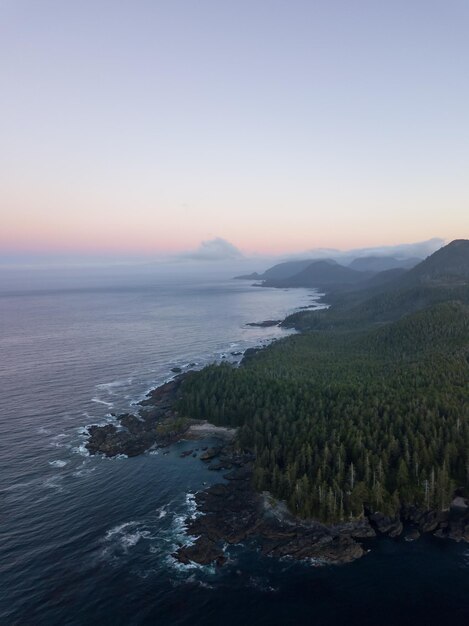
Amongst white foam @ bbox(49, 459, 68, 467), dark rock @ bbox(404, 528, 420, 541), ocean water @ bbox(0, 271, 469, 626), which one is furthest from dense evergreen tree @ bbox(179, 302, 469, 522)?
white foam @ bbox(49, 459, 68, 467)

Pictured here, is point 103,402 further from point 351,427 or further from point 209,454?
point 351,427

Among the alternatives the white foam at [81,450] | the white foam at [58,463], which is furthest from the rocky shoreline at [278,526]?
the white foam at [58,463]

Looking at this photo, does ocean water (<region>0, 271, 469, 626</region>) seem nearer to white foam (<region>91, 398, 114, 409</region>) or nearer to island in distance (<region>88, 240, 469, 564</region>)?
island in distance (<region>88, 240, 469, 564</region>)

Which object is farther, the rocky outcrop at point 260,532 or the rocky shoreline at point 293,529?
the rocky shoreline at point 293,529

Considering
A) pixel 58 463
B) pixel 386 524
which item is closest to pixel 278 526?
pixel 386 524

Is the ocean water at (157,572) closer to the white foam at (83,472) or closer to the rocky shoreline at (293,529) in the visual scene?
the white foam at (83,472)

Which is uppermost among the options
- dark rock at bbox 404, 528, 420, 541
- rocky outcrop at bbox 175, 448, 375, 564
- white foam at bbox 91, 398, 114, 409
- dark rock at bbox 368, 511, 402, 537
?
white foam at bbox 91, 398, 114, 409

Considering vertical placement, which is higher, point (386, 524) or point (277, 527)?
point (277, 527)

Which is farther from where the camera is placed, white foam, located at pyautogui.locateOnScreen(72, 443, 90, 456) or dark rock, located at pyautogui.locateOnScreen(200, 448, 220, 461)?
dark rock, located at pyautogui.locateOnScreen(200, 448, 220, 461)
